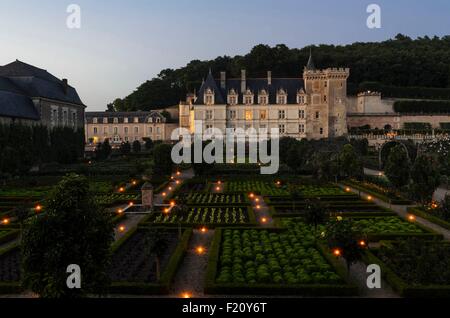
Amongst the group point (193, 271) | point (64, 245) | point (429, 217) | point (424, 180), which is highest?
point (424, 180)

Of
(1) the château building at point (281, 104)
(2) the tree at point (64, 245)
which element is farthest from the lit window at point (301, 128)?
(2) the tree at point (64, 245)

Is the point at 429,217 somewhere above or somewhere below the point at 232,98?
below

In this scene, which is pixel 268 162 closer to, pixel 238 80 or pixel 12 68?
pixel 238 80

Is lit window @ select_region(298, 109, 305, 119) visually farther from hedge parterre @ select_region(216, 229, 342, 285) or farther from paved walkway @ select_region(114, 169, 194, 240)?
hedge parterre @ select_region(216, 229, 342, 285)

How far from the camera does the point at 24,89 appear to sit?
179ft

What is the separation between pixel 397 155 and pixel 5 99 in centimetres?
3964

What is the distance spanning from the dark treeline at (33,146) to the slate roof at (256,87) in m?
21.7

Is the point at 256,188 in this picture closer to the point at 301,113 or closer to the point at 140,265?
the point at 140,265

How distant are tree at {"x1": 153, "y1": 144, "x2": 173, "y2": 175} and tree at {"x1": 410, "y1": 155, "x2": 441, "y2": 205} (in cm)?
2124

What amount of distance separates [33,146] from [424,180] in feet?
134

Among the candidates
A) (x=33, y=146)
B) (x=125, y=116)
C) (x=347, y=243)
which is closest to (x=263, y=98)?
(x=125, y=116)

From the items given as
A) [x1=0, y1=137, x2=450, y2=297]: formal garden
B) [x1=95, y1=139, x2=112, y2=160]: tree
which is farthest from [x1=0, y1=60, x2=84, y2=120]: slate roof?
[x1=0, y1=137, x2=450, y2=297]: formal garden

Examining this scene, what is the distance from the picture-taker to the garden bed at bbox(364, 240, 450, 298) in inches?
538

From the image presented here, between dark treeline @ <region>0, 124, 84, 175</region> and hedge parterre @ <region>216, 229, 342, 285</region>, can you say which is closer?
hedge parterre @ <region>216, 229, 342, 285</region>
